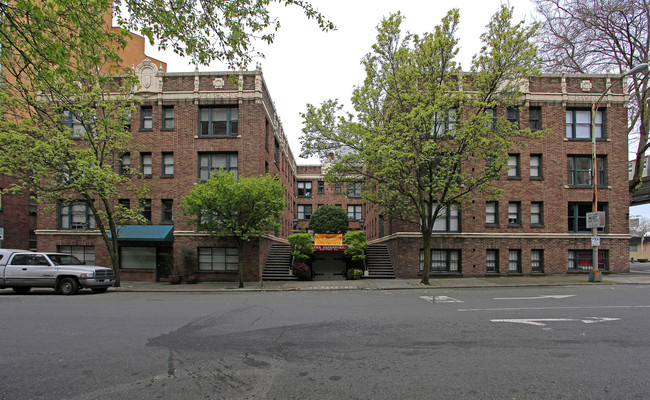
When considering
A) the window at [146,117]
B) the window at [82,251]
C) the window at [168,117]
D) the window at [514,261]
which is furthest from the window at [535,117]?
the window at [82,251]

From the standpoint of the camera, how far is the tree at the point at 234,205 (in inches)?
717

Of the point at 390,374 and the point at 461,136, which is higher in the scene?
the point at 461,136

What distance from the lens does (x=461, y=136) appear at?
55.9 feet

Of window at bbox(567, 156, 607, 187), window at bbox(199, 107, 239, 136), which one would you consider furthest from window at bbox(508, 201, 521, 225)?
window at bbox(199, 107, 239, 136)

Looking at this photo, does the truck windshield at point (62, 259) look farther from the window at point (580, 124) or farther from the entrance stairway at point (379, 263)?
the window at point (580, 124)

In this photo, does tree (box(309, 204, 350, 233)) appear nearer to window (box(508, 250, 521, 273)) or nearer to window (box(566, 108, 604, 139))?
window (box(508, 250, 521, 273))

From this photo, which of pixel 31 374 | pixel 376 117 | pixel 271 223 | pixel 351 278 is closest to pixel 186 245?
pixel 271 223

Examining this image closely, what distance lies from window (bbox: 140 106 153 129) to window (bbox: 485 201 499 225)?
20901 mm

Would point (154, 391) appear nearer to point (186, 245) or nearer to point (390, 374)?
point (390, 374)

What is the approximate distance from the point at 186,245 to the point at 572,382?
21.1m

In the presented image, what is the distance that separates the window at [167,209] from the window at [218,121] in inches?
176

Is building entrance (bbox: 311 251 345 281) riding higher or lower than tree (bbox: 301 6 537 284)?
lower

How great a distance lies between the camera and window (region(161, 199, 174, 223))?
77.0 ft

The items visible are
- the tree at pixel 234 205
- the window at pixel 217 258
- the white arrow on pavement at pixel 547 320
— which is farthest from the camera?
the window at pixel 217 258
